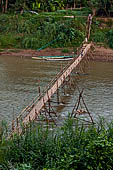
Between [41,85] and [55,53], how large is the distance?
11294 mm

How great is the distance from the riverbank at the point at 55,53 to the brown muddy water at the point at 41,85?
139cm

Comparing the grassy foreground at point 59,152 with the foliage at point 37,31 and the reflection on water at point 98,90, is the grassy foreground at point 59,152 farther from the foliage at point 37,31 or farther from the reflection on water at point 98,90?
the foliage at point 37,31

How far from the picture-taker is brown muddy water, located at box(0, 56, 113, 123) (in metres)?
14.2

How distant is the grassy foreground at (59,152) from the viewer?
734 cm

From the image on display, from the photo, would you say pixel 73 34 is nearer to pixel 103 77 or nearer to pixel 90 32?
pixel 90 32

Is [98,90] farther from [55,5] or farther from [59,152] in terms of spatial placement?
[55,5]

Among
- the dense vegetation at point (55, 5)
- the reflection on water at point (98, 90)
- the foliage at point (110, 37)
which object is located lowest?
the reflection on water at point (98, 90)

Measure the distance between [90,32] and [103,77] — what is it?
463 inches

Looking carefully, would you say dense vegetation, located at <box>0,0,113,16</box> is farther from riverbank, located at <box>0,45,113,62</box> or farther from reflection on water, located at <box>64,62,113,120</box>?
reflection on water, located at <box>64,62,113,120</box>

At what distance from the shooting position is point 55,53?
96.7 feet

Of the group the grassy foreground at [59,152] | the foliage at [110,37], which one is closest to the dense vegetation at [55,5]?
the foliage at [110,37]

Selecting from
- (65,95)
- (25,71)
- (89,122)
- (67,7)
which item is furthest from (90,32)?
(89,122)

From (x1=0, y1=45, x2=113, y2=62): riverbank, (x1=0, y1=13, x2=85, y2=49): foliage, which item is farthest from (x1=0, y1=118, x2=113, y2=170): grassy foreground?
(x1=0, y1=13, x2=85, y2=49): foliage

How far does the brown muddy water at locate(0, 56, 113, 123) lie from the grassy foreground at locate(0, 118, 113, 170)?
440 centimetres
